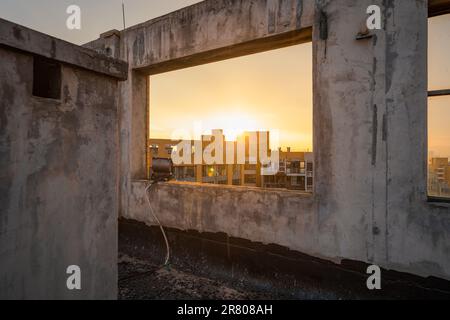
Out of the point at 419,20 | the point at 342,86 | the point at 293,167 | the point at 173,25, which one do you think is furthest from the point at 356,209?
the point at 293,167

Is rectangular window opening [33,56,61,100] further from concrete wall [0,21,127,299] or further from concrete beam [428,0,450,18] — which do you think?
concrete beam [428,0,450,18]

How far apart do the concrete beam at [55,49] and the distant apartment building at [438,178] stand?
11.0 feet

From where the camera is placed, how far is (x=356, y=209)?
10.5 feet

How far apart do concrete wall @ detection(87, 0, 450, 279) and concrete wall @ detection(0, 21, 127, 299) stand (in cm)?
218

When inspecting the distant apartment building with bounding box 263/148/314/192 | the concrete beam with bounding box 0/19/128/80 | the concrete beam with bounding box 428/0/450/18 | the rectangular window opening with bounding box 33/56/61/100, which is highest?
the concrete beam with bounding box 428/0/450/18

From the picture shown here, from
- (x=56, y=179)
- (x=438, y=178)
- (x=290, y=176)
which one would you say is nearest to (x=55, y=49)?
(x=56, y=179)

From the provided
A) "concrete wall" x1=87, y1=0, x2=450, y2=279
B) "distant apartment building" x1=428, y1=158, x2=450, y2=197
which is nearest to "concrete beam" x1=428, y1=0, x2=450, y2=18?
"concrete wall" x1=87, y1=0, x2=450, y2=279

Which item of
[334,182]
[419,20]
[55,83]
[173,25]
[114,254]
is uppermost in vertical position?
[173,25]

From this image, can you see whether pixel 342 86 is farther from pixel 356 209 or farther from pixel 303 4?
pixel 356 209

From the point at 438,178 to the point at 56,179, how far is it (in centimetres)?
372

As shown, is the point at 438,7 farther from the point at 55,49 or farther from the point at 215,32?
the point at 55,49

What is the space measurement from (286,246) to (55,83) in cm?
322

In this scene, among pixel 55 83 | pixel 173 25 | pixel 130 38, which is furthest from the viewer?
pixel 130 38

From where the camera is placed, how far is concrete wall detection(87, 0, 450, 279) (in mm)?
2910
